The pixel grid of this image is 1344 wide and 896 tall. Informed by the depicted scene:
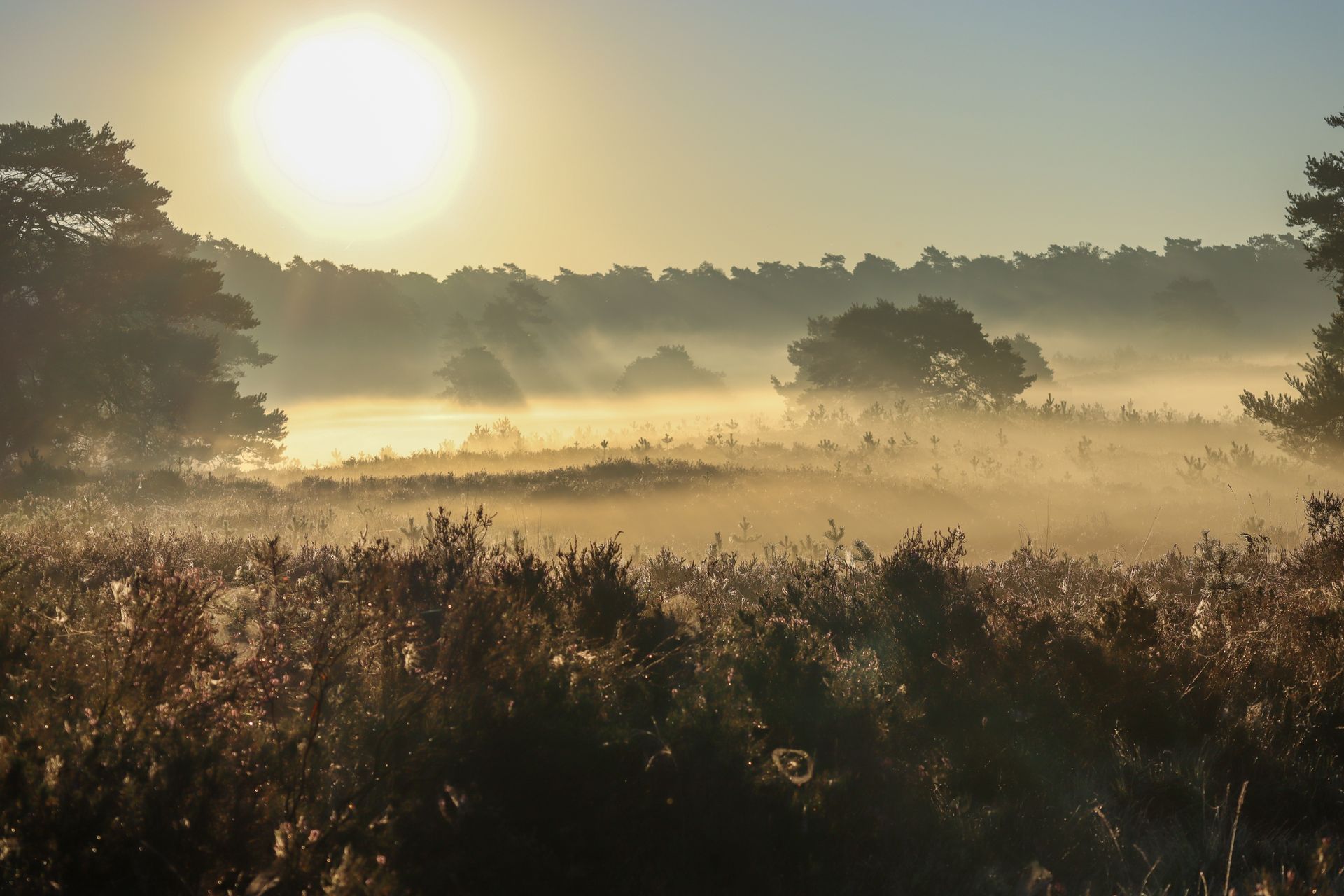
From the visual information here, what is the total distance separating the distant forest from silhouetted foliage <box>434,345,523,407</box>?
5.30 meters

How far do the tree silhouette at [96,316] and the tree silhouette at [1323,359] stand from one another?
75.5 ft

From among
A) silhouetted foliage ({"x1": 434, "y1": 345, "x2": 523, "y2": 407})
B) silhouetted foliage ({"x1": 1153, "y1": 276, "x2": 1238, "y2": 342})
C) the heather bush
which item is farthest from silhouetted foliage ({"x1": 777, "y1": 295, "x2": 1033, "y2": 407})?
silhouetted foliage ({"x1": 1153, "y1": 276, "x2": 1238, "y2": 342})

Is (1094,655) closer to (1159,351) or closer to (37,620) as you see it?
(37,620)

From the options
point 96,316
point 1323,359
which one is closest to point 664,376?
point 96,316

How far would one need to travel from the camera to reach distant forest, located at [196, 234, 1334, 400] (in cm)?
5759

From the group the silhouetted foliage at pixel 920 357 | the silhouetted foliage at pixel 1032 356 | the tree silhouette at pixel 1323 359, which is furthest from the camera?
the silhouetted foliage at pixel 1032 356

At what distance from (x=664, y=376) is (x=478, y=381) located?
10546 millimetres

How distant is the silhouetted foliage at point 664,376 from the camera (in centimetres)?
5012

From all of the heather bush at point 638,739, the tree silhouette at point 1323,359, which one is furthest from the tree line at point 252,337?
the heather bush at point 638,739

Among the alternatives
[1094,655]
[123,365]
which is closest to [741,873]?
[1094,655]

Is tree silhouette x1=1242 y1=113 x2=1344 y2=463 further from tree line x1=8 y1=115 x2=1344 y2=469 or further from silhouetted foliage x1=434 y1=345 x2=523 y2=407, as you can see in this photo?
silhouetted foliage x1=434 y1=345 x2=523 y2=407

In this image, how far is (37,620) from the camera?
4785mm

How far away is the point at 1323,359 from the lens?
1606 cm

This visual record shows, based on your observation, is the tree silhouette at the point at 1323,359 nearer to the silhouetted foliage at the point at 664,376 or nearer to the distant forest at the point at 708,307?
the silhouetted foliage at the point at 664,376
